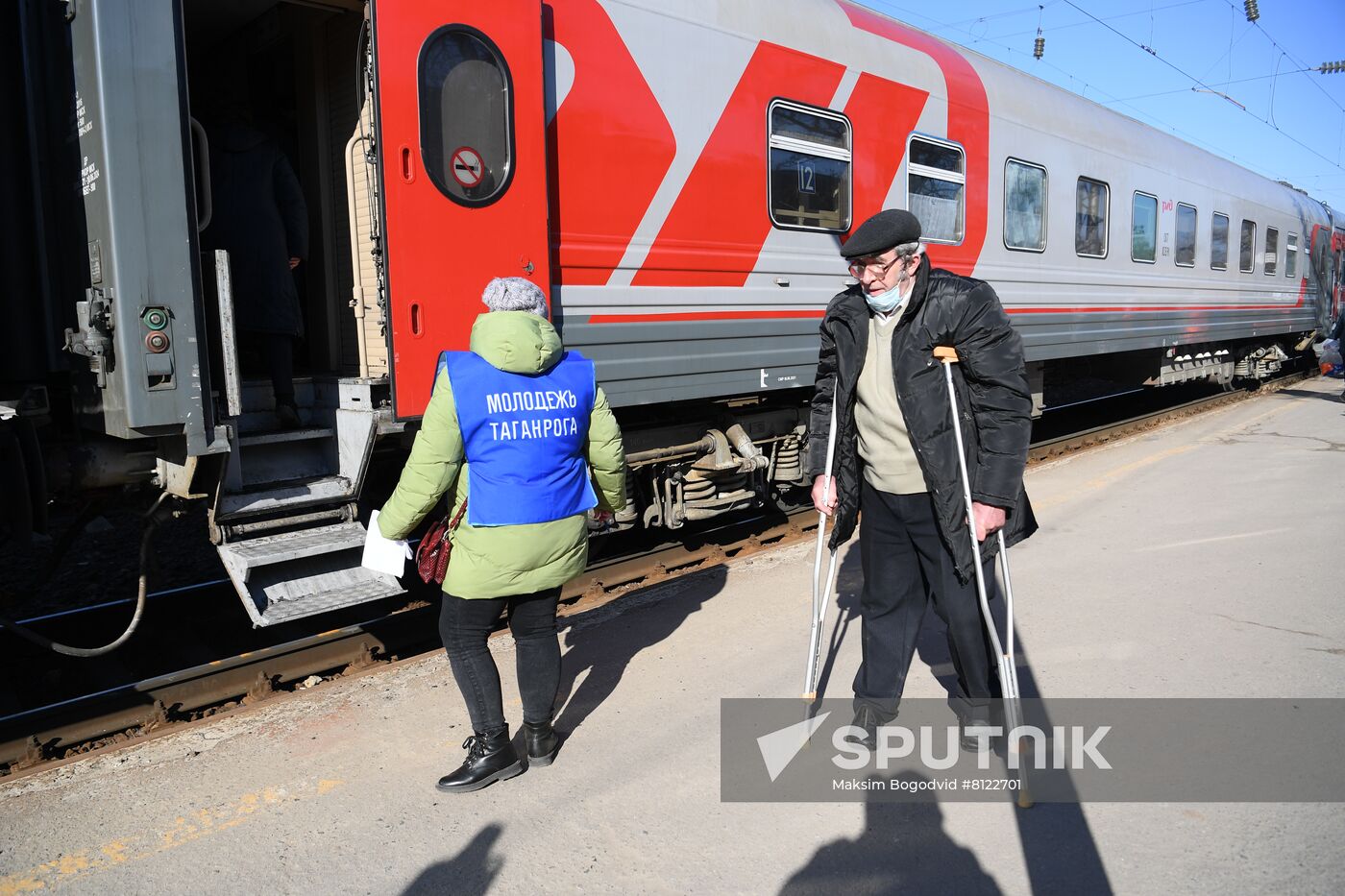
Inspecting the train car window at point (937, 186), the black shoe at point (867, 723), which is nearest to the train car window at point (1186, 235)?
the train car window at point (937, 186)

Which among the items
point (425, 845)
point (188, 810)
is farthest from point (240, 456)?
point (425, 845)

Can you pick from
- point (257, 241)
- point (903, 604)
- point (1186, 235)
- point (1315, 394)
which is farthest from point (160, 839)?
point (1315, 394)

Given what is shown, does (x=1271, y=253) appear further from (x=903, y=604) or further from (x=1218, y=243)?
(x=903, y=604)

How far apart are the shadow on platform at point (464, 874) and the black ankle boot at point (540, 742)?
0.48 meters

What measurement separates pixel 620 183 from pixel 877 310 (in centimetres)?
219

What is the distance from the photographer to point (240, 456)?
4.20 meters

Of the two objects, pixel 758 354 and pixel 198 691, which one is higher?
pixel 758 354

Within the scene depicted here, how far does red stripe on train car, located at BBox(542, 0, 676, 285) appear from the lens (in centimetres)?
479

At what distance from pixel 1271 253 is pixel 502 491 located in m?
15.9

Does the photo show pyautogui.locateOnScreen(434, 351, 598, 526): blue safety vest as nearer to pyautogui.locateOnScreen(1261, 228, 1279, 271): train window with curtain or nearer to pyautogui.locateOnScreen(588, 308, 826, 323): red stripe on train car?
pyautogui.locateOnScreen(588, 308, 826, 323): red stripe on train car

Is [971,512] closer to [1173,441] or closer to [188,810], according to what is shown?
[188,810]

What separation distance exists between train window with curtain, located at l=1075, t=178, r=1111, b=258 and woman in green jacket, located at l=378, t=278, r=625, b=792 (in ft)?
23.6

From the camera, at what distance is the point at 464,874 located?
288 centimetres

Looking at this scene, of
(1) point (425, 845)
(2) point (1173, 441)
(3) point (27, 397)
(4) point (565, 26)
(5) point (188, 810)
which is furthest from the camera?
(2) point (1173, 441)
